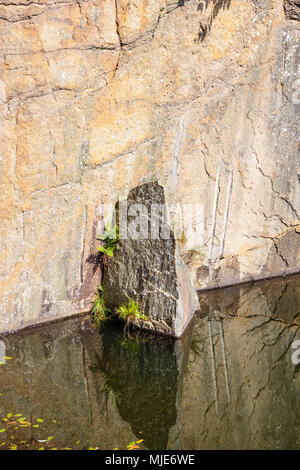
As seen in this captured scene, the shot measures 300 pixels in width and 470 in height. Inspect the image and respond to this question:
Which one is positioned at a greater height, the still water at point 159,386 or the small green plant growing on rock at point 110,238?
the small green plant growing on rock at point 110,238

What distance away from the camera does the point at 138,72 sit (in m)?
7.16

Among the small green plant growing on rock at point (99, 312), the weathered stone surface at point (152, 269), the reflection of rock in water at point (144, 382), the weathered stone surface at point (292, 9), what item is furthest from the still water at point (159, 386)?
the weathered stone surface at point (292, 9)

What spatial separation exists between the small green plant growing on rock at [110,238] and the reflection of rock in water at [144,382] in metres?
0.98

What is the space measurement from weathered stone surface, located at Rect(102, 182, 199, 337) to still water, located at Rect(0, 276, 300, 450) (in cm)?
33

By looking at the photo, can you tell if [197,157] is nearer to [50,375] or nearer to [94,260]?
[94,260]

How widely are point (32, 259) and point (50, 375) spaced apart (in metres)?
1.53

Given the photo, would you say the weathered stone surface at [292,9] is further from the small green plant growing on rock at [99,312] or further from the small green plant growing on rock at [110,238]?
the small green plant growing on rock at [99,312]

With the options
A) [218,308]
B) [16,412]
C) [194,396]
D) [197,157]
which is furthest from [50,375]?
[197,157]

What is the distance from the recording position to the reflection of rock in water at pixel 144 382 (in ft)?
16.8

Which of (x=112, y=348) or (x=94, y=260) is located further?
(x=94, y=260)

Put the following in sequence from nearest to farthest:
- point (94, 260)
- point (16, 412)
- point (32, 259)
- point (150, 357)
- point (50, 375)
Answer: point (16, 412)
point (50, 375)
point (150, 357)
point (32, 259)
point (94, 260)

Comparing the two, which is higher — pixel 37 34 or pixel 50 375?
pixel 37 34

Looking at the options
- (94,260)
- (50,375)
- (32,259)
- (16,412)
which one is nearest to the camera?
(16,412)

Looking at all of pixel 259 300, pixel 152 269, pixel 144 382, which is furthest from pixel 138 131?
pixel 144 382
